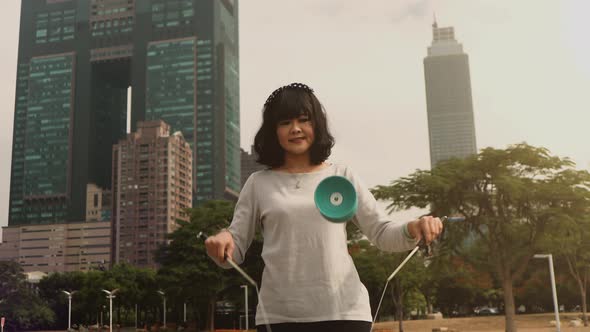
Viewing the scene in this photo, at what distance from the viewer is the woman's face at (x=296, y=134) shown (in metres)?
2.73

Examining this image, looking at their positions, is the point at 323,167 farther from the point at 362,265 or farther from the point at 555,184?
the point at 362,265

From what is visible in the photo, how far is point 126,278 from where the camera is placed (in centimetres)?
5953

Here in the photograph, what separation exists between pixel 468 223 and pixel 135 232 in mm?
100911

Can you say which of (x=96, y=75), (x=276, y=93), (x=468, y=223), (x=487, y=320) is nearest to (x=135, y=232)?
(x=96, y=75)

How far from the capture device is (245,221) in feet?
9.11

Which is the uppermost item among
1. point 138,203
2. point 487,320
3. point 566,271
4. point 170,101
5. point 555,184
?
point 170,101

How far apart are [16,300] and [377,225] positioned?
56.9m

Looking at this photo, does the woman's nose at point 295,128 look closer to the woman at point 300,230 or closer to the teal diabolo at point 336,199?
the woman at point 300,230

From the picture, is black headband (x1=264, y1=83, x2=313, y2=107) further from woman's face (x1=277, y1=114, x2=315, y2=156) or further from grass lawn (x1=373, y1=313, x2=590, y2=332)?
grass lawn (x1=373, y1=313, x2=590, y2=332)

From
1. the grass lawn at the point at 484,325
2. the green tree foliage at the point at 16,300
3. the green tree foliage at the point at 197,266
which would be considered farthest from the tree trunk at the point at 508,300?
the green tree foliage at the point at 16,300

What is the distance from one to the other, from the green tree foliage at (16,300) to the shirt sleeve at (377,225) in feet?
182

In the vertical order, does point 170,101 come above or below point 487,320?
above

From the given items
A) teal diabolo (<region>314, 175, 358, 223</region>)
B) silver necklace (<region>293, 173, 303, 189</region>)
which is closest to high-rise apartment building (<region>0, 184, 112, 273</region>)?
silver necklace (<region>293, 173, 303, 189</region>)

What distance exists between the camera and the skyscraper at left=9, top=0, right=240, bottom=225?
147125mm
